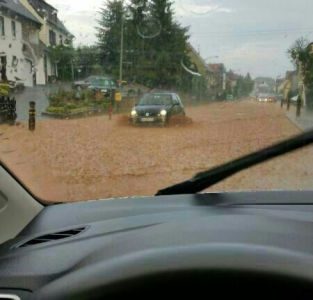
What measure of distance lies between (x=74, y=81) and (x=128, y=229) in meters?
2.89

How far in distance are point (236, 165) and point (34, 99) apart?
2.57 meters


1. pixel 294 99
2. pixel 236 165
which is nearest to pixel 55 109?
pixel 294 99

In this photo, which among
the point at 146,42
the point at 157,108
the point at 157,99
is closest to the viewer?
the point at 146,42

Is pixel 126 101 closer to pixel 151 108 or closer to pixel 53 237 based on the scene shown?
pixel 151 108

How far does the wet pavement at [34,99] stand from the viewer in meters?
4.20

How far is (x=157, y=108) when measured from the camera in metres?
4.76

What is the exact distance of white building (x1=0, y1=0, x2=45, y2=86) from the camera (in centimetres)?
385

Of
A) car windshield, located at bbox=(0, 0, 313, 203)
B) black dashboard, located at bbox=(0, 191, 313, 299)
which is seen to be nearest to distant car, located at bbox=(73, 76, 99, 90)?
car windshield, located at bbox=(0, 0, 313, 203)

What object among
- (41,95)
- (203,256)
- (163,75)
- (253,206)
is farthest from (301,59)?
(203,256)

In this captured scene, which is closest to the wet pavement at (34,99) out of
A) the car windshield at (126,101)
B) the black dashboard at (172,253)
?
the car windshield at (126,101)

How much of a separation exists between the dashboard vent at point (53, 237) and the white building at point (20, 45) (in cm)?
230

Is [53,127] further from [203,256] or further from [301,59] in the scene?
[203,256]

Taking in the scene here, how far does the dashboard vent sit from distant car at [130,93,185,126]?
2.60 meters

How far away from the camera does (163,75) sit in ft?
14.6
